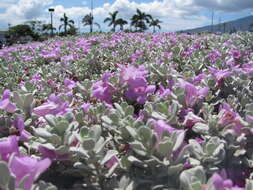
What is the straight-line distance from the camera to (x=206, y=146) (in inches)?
43.0

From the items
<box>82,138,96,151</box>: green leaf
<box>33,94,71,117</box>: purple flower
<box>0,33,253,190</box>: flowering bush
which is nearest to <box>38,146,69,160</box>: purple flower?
<box>0,33,253,190</box>: flowering bush

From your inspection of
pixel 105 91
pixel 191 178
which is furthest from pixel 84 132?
pixel 105 91

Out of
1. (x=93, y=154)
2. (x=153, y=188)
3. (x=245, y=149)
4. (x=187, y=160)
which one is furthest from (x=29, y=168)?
(x=245, y=149)

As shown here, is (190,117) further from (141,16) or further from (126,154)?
(141,16)

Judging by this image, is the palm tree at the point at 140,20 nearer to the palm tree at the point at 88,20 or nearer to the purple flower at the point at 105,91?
the palm tree at the point at 88,20

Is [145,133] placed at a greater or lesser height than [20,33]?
lesser

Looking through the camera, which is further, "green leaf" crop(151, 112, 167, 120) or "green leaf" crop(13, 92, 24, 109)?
"green leaf" crop(13, 92, 24, 109)

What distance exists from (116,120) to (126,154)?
157 millimetres

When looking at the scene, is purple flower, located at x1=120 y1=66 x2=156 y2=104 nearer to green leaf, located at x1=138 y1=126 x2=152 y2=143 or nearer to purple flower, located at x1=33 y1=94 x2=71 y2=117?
purple flower, located at x1=33 y1=94 x2=71 y2=117

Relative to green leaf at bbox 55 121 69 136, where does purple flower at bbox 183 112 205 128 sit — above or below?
below

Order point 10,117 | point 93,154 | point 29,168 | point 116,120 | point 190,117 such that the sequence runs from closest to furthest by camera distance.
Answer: point 29,168 < point 93,154 < point 116,120 < point 190,117 < point 10,117

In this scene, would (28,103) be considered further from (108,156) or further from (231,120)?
(231,120)

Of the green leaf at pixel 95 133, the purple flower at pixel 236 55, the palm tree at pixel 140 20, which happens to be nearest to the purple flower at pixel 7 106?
the green leaf at pixel 95 133

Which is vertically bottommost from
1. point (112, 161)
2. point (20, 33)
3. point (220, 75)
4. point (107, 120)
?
point (112, 161)
